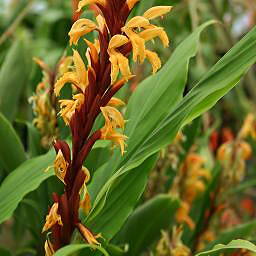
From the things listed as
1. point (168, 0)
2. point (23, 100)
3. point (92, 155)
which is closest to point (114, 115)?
point (92, 155)

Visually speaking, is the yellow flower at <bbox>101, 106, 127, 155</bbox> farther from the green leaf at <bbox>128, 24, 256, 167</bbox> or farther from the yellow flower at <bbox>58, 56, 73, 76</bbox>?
the yellow flower at <bbox>58, 56, 73, 76</bbox>

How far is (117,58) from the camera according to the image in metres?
0.62

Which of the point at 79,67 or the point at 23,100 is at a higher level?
the point at 79,67

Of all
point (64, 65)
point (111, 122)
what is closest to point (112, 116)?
point (111, 122)

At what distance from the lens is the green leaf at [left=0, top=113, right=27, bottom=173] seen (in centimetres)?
99

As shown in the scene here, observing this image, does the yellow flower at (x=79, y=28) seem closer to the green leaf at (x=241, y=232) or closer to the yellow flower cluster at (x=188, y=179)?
the green leaf at (x=241, y=232)

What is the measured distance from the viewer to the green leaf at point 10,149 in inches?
39.0

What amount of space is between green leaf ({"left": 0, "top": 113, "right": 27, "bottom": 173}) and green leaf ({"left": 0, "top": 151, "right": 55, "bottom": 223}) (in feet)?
0.36

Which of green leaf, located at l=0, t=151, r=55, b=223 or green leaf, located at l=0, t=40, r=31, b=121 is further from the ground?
green leaf, located at l=0, t=40, r=31, b=121

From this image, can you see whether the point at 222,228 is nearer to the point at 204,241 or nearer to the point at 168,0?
the point at 204,241

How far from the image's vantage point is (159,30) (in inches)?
26.6

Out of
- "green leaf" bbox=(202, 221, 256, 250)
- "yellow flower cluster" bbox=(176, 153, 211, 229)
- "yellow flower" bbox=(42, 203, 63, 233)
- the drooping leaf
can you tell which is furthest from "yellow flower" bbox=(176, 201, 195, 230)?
"yellow flower" bbox=(42, 203, 63, 233)

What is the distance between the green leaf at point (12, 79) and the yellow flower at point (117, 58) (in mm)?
574

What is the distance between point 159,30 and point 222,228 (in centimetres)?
92
